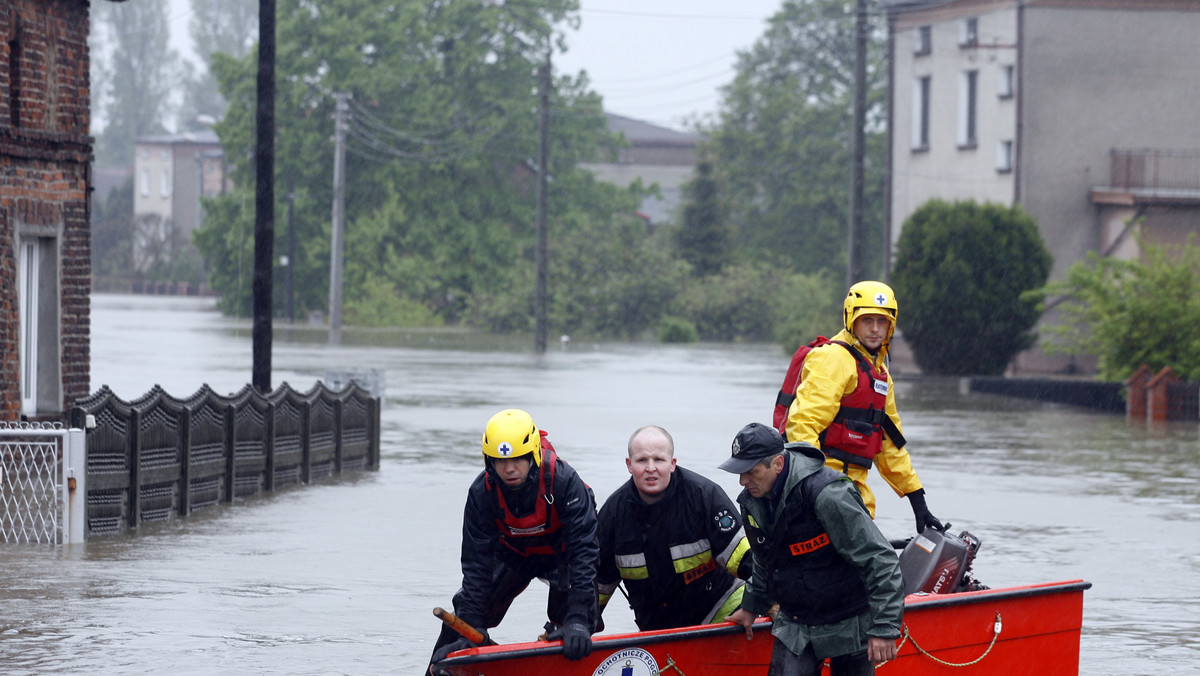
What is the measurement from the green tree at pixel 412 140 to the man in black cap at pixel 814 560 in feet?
203

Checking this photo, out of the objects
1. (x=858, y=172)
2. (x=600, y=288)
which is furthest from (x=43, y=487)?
(x=600, y=288)

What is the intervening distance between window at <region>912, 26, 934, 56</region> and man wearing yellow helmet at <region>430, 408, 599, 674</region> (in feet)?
135

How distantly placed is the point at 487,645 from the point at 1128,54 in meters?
38.1

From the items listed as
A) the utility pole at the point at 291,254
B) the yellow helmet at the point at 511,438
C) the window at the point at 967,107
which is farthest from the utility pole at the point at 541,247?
the yellow helmet at the point at 511,438

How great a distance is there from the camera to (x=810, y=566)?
646 cm

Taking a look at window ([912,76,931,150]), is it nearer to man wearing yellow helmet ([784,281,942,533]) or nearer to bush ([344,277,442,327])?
bush ([344,277,442,327])

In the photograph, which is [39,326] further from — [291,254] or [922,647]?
[291,254]

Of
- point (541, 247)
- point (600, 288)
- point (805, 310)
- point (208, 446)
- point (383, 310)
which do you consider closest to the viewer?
point (208, 446)

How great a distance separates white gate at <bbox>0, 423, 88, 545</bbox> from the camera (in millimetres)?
12336

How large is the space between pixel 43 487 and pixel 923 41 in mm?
37874

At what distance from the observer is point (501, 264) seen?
7162 centimetres

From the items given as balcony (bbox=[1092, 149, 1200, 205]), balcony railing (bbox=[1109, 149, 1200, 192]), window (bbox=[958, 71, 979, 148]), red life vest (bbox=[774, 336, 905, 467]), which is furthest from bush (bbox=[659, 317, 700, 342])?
red life vest (bbox=[774, 336, 905, 467])

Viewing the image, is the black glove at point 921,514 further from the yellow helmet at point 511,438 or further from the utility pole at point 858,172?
the utility pole at point 858,172

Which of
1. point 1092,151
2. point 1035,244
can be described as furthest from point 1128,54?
point 1035,244
